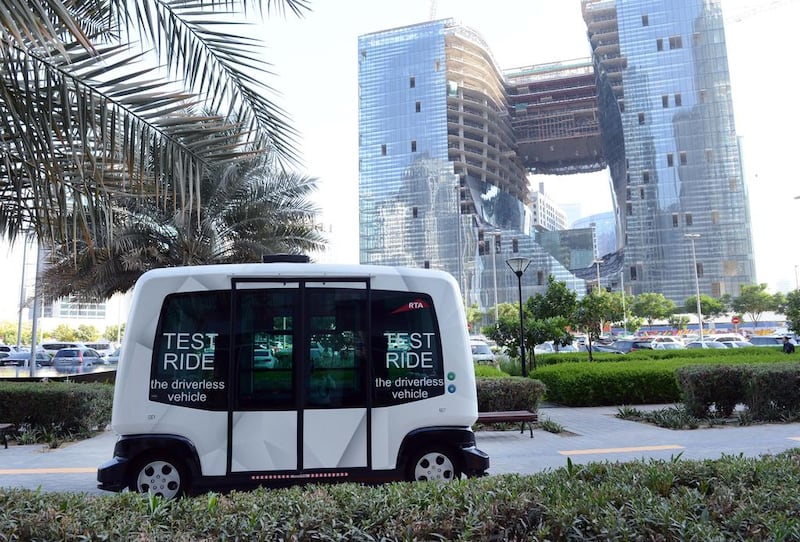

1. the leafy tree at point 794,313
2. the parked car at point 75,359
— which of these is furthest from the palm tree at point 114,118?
the parked car at point 75,359

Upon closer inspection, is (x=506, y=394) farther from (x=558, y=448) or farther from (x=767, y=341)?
(x=767, y=341)

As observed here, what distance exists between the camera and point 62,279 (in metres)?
16.5

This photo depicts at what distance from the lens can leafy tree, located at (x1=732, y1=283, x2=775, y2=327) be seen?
64.7 m

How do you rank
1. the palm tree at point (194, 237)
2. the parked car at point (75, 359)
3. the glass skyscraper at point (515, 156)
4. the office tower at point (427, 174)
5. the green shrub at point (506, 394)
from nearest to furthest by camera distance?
1. the green shrub at point (506, 394)
2. the palm tree at point (194, 237)
3. the parked car at point (75, 359)
4. the glass skyscraper at point (515, 156)
5. the office tower at point (427, 174)

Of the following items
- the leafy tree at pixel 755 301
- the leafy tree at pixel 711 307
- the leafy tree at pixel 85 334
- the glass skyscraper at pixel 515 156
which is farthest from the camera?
the glass skyscraper at pixel 515 156

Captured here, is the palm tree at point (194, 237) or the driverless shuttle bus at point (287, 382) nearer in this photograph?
the driverless shuttle bus at point (287, 382)

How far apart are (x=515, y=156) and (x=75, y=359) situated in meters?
98.9

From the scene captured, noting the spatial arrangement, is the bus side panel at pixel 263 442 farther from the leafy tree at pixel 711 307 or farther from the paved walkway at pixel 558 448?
the leafy tree at pixel 711 307

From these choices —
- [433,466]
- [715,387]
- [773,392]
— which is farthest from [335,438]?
[773,392]

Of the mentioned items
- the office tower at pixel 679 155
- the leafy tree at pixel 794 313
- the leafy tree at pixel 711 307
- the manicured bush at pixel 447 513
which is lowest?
the manicured bush at pixel 447 513

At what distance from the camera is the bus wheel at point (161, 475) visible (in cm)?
590

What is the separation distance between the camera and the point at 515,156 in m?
122

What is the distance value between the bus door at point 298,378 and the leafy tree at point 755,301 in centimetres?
7000

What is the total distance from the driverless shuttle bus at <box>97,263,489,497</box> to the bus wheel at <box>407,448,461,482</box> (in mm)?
11
